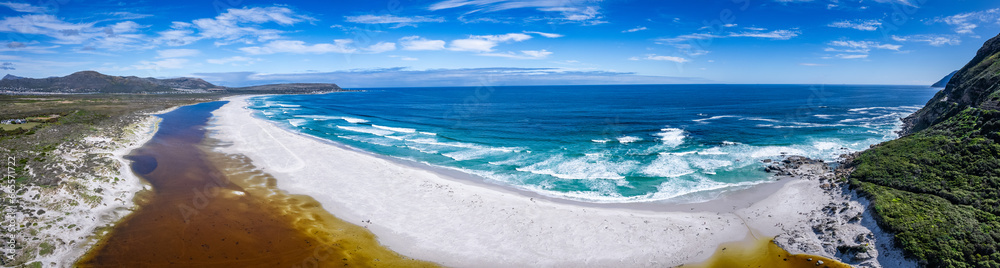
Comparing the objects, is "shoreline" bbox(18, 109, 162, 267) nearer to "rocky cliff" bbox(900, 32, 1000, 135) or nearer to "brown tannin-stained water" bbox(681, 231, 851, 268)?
"brown tannin-stained water" bbox(681, 231, 851, 268)

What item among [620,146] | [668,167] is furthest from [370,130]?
[668,167]

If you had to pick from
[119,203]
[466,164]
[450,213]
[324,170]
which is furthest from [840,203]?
[119,203]

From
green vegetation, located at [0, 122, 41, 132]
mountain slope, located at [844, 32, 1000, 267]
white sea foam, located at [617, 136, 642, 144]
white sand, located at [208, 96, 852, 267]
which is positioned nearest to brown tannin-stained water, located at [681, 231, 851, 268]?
white sand, located at [208, 96, 852, 267]

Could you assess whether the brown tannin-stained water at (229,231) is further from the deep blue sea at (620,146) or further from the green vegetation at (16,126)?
the green vegetation at (16,126)

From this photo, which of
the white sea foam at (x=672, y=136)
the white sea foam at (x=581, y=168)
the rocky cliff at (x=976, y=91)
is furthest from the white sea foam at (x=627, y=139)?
the rocky cliff at (x=976, y=91)

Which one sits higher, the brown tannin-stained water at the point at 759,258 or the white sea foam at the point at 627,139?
the white sea foam at the point at 627,139
